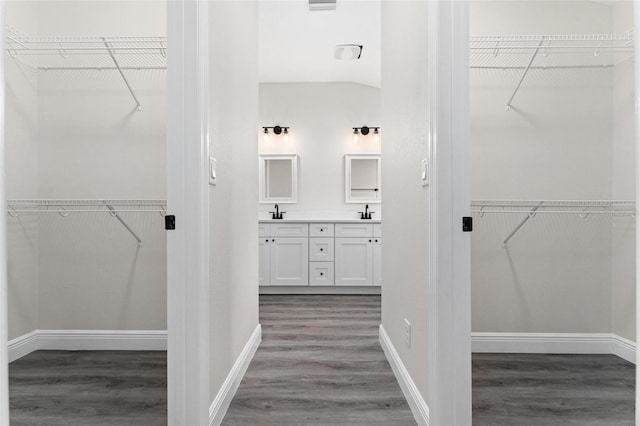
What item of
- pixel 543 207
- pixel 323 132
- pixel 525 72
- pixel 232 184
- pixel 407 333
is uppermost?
pixel 323 132

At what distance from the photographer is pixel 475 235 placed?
2.49m

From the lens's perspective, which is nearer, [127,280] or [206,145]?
[206,145]

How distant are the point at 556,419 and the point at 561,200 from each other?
4.66 ft

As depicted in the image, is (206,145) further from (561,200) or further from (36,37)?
(561,200)

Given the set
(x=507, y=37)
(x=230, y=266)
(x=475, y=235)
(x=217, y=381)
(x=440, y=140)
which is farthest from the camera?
(x=475, y=235)

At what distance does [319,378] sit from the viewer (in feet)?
6.80

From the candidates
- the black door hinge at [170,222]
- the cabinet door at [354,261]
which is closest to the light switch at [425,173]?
the black door hinge at [170,222]

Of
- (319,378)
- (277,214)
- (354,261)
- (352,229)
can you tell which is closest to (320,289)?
(354,261)

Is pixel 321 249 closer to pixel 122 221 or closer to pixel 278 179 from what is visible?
pixel 278 179

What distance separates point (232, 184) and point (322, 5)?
189cm

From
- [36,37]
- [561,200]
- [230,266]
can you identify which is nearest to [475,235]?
[561,200]

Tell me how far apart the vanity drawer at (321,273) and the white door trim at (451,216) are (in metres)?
2.80

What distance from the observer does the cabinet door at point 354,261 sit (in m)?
4.18

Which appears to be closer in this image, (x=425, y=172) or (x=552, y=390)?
(x=425, y=172)
